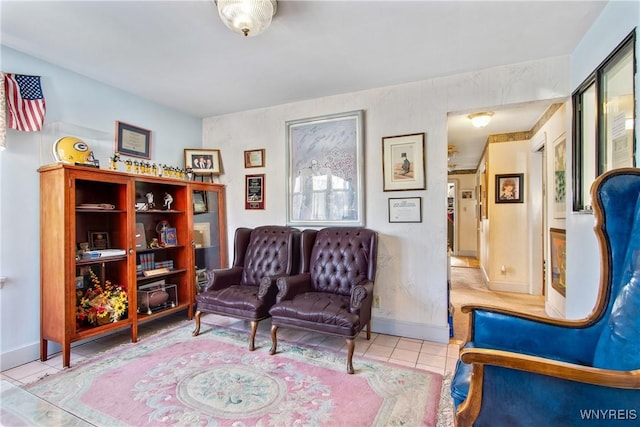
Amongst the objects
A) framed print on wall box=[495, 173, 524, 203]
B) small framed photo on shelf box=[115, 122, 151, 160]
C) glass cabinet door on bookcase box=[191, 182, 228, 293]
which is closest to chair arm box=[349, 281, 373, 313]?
glass cabinet door on bookcase box=[191, 182, 228, 293]

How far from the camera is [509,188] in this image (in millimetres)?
4562

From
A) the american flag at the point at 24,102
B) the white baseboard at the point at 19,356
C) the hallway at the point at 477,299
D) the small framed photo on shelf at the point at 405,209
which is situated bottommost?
the hallway at the point at 477,299

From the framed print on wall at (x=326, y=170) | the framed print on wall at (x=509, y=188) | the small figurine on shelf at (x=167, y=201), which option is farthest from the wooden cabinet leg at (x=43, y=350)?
the framed print on wall at (x=509, y=188)

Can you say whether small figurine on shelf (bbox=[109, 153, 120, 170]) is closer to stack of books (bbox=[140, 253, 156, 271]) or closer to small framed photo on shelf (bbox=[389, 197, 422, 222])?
stack of books (bbox=[140, 253, 156, 271])

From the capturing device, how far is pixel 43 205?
2.46 meters

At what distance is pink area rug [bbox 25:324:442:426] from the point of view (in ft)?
5.65

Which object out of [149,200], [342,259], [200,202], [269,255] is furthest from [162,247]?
[342,259]

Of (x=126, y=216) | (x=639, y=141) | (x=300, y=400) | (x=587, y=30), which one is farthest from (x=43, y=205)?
(x=587, y=30)

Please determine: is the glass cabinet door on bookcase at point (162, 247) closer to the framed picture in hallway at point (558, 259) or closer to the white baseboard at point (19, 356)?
the white baseboard at point (19, 356)

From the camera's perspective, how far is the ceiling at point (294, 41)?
6.16 ft

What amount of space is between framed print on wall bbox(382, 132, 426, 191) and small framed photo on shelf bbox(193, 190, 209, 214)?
7.25 ft

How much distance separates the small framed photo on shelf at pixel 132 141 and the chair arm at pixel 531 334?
138 inches

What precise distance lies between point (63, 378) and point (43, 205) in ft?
4.55

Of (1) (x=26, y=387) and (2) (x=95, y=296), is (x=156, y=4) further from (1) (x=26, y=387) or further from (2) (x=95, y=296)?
(1) (x=26, y=387)
